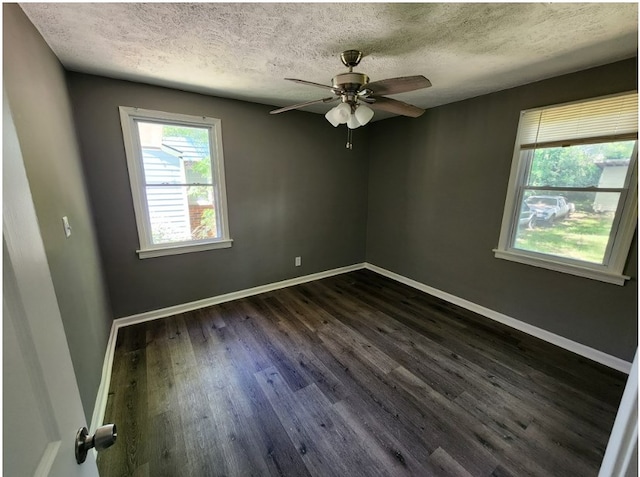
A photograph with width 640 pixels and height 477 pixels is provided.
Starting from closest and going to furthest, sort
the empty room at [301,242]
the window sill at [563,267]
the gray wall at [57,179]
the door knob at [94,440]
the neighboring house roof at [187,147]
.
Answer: the door knob at [94,440], the gray wall at [57,179], the empty room at [301,242], the window sill at [563,267], the neighboring house roof at [187,147]

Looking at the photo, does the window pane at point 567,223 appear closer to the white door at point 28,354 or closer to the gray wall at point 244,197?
the gray wall at point 244,197

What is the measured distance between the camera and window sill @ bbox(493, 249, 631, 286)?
80.9 inches

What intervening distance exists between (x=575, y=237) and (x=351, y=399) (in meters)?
2.29

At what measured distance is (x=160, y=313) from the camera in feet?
9.25

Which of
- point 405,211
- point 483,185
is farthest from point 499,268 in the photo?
point 405,211

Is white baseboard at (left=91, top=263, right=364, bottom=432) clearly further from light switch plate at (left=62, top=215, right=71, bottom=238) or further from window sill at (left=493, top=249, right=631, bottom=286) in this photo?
window sill at (left=493, top=249, right=631, bottom=286)

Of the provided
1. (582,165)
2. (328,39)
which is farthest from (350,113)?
(582,165)

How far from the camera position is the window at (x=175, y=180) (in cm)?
248

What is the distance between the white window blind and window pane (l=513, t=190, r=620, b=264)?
0.43 metres

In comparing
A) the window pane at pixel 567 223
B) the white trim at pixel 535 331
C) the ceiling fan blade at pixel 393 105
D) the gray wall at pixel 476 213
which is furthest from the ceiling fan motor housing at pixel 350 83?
the white trim at pixel 535 331

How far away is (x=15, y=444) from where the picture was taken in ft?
1.34

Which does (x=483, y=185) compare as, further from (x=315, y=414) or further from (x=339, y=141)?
(x=315, y=414)

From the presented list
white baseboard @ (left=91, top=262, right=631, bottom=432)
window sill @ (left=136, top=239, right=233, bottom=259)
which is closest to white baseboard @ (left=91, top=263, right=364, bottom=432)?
white baseboard @ (left=91, top=262, right=631, bottom=432)

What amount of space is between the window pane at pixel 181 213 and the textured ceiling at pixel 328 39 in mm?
1005
